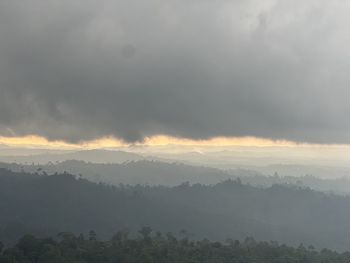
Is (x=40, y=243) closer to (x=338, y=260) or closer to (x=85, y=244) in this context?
(x=85, y=244)

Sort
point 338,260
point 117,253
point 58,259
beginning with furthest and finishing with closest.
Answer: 1. point 338,260
2. point 117,253
3. point 58,259

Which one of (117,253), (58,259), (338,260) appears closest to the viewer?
(58,259)

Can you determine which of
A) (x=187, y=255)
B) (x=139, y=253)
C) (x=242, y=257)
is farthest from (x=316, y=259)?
(x=139, y=253)

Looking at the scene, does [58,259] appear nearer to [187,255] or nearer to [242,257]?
[187,255]

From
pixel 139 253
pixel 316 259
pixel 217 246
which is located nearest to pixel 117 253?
pixel 139 253

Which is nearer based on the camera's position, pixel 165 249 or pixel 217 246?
pixel 165 249

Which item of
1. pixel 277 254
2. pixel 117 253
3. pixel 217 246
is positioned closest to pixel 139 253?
pixel 117 253

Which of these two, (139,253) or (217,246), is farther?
(217,246)

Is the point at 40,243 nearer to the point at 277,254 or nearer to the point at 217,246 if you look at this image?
the point at 217,246
